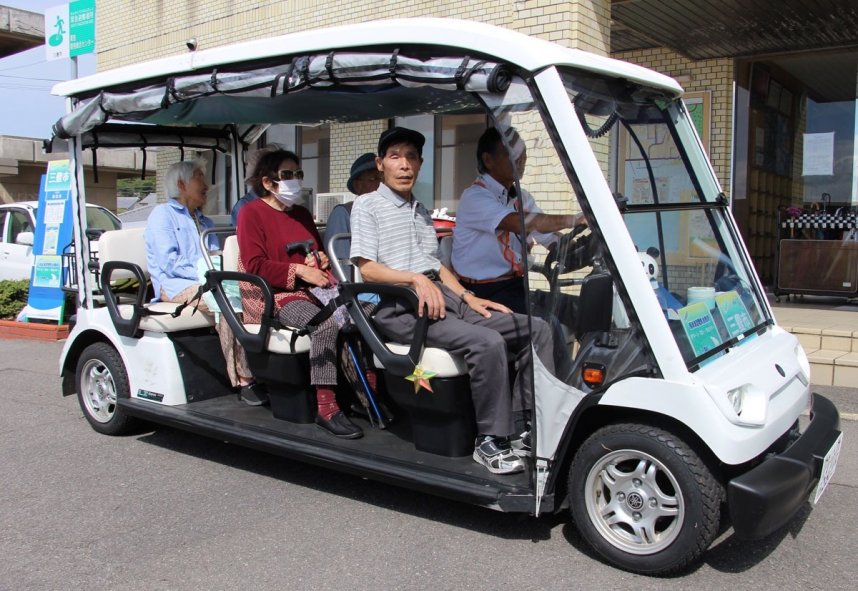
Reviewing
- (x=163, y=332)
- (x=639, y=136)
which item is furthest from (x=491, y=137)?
(x=163, y=332)

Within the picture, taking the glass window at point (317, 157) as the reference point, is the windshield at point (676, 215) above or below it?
below

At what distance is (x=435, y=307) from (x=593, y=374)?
836 millimetres

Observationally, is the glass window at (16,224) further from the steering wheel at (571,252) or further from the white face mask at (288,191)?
the steering wheel at (571,252)

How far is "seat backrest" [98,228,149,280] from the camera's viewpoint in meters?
5.61

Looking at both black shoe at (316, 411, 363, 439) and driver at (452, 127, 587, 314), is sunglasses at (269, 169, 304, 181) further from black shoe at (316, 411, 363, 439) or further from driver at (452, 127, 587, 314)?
black shoe at (316, 411, 363, 439)

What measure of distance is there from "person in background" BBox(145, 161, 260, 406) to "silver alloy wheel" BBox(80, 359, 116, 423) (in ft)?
2.06

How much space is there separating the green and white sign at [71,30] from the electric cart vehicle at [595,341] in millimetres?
8828

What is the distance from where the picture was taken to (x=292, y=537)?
3824mm

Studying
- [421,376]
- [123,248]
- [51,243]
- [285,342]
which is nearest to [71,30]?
[51,243]

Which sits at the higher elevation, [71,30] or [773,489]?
[71,30]

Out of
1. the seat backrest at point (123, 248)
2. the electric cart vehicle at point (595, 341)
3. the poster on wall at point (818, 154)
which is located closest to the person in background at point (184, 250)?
the seat backrest at point (123, 248)

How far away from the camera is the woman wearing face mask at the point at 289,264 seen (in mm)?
4430

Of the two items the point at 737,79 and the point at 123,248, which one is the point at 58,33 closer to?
the point at 123,248

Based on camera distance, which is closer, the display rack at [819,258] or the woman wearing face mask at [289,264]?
the woman wearing face mask at [289,264]
